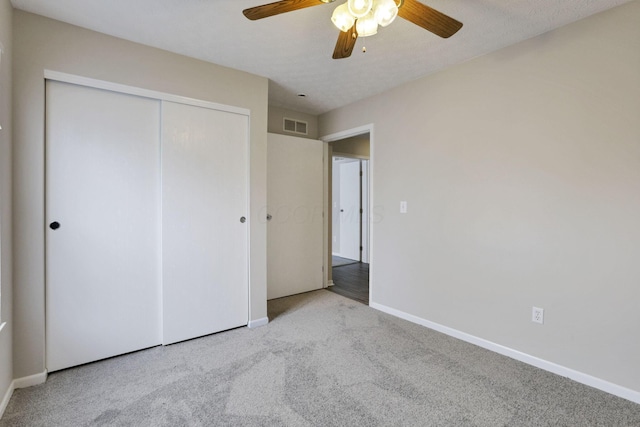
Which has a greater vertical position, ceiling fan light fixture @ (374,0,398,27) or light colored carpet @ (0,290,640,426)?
ceiling fan light fixture @ (374,0,398,27)

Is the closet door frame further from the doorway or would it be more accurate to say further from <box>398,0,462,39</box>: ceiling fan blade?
the doorway

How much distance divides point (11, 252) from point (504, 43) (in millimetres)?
3669

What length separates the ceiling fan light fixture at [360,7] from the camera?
137cm

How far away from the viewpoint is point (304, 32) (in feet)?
6.92

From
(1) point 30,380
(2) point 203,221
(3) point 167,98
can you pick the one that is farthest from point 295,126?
(1) point 30,380

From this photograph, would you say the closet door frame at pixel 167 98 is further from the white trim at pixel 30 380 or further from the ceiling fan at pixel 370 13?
the ceiling fan at pixel 370 13

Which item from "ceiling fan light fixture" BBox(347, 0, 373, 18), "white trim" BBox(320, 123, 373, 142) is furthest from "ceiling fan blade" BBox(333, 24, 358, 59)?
"white trim" BBox(320, 123, 373, 142)

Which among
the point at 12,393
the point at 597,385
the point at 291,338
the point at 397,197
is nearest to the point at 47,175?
the point at 12,393

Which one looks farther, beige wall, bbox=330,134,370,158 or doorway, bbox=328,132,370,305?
doorway, bbox=328,132,370,305

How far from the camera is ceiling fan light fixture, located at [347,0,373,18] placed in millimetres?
1366

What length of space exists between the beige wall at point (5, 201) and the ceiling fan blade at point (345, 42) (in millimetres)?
1894

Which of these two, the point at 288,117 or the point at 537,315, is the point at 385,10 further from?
the point at 288,117

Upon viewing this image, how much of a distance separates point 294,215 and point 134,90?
2.12 metres

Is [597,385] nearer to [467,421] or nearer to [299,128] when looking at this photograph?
[467,421]
